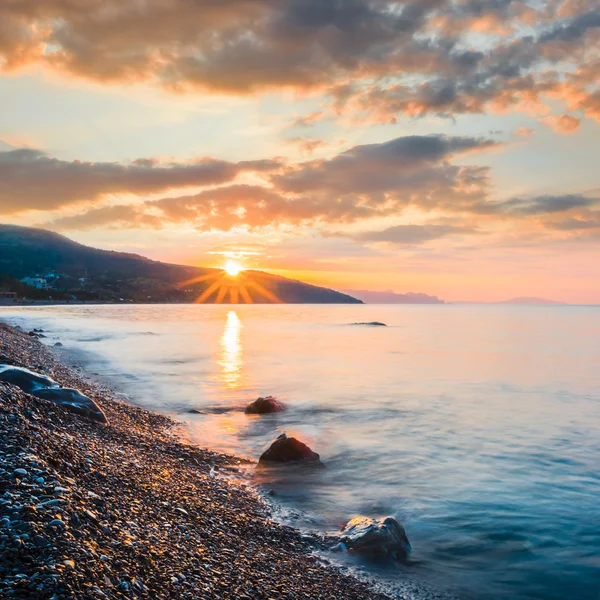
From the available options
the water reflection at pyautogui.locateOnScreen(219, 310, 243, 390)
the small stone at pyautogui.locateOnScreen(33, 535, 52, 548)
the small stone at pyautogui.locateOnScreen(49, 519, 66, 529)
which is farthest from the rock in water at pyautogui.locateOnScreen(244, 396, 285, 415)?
the small stone at pyautogui.locateOnScreen(33, 535, 52, 548)

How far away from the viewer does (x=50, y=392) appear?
47.5 ft

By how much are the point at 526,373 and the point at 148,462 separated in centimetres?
4501

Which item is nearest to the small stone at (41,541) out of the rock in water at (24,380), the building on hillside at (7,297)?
the rock in water at (24,380)

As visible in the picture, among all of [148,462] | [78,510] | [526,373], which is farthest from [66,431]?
[526,373]

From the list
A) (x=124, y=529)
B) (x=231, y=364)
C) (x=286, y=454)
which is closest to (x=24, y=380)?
(x=286, y=454)

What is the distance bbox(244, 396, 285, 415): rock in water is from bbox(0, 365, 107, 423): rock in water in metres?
11.4

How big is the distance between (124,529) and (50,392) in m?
8.55

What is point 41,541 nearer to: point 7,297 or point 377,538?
point 377,538

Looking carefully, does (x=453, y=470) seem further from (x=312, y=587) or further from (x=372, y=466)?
(x=312, y=587)

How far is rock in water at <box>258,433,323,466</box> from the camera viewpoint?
16.7 meters

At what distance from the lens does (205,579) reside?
23.7 feet

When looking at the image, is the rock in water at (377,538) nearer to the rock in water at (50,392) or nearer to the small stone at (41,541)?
the small stone at (41,541)

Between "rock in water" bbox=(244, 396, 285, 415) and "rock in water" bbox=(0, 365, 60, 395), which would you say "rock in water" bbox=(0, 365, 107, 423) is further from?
"rock in water" bbox=(244, 396, 285, 415)

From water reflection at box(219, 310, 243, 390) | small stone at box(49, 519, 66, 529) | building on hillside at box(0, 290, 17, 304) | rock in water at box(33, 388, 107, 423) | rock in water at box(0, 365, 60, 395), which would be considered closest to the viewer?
small stone at box(49, 519, 66, 529)
